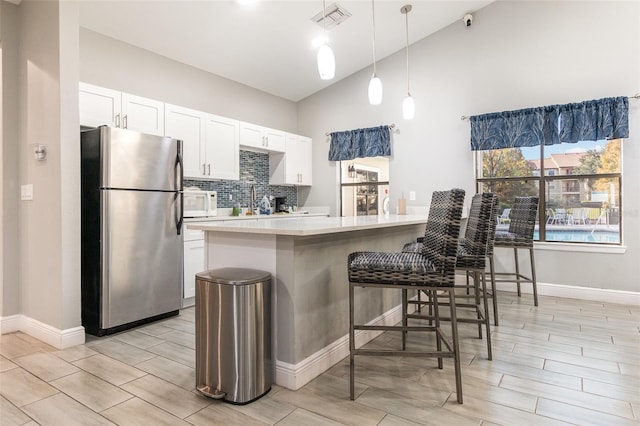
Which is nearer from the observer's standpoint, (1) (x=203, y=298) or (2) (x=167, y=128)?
(1) (x=203, y=298)

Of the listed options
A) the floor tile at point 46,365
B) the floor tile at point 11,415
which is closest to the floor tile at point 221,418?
the floor tile at point 11,415

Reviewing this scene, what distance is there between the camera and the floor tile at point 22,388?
1947 mm

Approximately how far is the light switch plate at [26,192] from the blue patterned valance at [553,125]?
4518 mm

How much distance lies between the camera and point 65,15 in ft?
8.87

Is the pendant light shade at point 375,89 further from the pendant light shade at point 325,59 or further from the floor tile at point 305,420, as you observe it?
the floor tile at point 305,420

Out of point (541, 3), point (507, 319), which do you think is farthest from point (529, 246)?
point (541, 3)

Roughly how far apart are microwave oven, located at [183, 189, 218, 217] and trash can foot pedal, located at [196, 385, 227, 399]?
2.22m

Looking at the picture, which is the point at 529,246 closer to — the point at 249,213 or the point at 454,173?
the point at 454,173

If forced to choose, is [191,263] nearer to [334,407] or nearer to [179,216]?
[179,216]

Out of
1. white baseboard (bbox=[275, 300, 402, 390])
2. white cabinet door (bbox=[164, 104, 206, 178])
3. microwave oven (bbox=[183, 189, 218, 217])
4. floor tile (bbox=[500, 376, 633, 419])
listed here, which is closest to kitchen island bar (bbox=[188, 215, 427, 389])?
white baseboard (bbox=[275, 300, 402, 390])

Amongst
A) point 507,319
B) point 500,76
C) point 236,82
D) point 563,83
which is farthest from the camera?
point 236,82

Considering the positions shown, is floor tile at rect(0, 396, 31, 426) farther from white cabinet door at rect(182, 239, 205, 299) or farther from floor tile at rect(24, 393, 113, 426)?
white cabinet door at rect(182, 239, 205, 299)

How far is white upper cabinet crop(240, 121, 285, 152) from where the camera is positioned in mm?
4777

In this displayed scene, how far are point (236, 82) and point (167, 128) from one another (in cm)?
160
